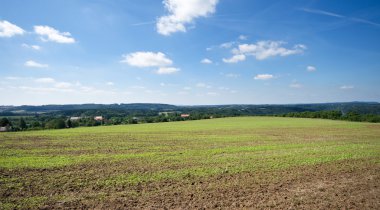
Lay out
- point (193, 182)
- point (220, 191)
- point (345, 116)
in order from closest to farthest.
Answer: point (220, 191), point (193, 182), point (345, 116)

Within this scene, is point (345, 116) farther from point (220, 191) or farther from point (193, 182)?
point (220, 191)

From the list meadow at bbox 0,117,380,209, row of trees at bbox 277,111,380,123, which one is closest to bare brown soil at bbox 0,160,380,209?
meadow at bbox 0,117,380,209

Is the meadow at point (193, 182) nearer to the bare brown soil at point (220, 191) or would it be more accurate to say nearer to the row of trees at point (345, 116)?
the bare brown soil at point (220, 191)

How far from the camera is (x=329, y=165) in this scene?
14.3m

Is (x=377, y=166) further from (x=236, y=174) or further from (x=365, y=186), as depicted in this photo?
(x=236, y=174)

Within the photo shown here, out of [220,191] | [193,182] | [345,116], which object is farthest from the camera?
[345,116]

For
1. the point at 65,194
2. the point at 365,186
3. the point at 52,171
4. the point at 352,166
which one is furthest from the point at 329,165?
the point at 52,171

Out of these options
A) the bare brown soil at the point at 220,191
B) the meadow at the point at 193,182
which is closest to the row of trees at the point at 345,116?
the meadow at the point at 193,182

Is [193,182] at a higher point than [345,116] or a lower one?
higher

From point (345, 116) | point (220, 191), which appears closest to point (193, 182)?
point (220, 191)

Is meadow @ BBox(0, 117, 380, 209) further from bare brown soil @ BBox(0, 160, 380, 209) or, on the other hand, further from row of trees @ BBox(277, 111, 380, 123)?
row of trees @ BBox(277, 111, 380, 123)

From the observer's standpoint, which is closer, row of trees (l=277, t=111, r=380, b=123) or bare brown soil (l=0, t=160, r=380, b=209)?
bare brown soil (l=0, t=160, r=380, b=209)

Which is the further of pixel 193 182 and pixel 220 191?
pixel 193 182

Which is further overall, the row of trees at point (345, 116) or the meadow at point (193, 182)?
the row of trees at point (345, 116)
